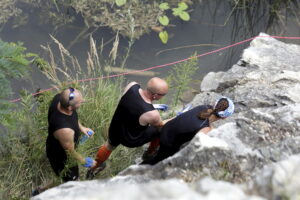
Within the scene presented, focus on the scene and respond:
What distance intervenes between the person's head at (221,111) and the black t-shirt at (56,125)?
1012mm

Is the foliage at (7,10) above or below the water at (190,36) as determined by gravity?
above

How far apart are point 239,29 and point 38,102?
3.62 meters

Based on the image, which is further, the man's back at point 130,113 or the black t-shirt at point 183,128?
the man's back at point 130,113

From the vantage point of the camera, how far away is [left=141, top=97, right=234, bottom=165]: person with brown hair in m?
2.58

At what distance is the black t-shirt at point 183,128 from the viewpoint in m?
2.60

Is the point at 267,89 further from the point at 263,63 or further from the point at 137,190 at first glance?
the point at 137,190

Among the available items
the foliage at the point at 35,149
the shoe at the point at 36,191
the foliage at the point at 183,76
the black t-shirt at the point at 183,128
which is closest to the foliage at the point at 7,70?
the foliage at the point at 35,149

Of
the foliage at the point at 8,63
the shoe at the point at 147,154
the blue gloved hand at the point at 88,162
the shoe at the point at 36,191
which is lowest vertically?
the shoe at the point at 36,191

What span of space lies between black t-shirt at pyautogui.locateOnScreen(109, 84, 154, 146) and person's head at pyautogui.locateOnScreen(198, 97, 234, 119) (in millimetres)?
440

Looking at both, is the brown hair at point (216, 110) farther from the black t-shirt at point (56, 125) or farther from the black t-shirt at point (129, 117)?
the black t-shirt at point (56, 125)

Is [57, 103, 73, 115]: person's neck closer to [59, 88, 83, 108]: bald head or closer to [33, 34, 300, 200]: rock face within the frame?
[59, 88, 83, 108]: bald head

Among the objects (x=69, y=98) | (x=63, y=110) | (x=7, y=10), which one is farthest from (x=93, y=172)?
(x=7, y=10)

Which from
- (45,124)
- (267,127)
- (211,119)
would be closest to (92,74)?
(45,124)

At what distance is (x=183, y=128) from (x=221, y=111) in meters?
0.33
